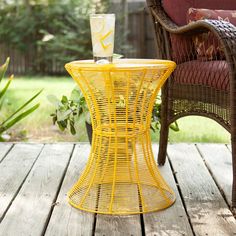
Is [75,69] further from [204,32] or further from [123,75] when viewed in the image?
[204,32]

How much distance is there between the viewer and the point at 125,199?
2.16 meters

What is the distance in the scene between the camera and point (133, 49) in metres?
8.12

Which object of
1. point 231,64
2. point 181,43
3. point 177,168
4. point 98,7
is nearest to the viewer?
point 231,64

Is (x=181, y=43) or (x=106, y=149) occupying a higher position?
(x=181, y=43)

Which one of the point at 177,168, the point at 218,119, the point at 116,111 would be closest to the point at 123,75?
the point at 116,111

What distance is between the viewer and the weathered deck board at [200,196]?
1.91 metres

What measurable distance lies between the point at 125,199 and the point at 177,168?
0.57 m

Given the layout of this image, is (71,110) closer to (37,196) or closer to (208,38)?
(37,196)

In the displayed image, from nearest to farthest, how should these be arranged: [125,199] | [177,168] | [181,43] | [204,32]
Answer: [125,199] < [204,32] < [181,43] < [177,168]

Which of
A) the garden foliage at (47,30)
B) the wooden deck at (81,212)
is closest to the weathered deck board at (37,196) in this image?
the wooden deck at (81,212)

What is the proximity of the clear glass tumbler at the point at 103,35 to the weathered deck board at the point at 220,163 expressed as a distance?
741 mm

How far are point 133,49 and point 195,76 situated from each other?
5.87 metres

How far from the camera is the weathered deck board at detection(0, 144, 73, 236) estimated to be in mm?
1901

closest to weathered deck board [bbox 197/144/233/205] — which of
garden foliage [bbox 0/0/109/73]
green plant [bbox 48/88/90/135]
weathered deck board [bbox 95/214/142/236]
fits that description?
weathered deck board [bbox 95/214/142/236]
